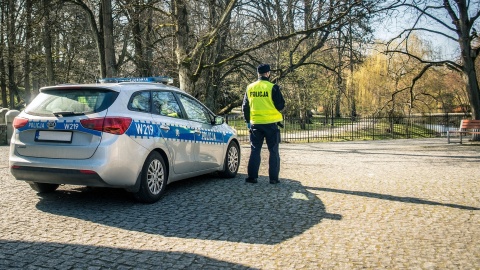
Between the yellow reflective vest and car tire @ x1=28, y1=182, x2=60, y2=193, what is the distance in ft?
11.2

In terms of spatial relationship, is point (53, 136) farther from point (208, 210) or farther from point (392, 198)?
point (392, 198)

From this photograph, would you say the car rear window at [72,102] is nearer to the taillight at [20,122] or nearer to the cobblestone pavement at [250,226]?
the taillight at [20,122]

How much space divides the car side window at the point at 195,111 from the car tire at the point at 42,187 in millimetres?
2331

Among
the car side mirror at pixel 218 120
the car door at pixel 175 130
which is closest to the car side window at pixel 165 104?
the car door at pixel 175 130

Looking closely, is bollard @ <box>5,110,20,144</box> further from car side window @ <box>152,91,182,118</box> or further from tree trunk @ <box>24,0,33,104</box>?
car side window @ <box>152,91,182,118</box>

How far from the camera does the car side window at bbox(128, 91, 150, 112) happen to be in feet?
19.2

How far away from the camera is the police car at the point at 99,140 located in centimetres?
535

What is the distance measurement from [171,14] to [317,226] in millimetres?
10833

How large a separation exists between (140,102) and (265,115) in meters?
2.31

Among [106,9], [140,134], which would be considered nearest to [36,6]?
[106,9]

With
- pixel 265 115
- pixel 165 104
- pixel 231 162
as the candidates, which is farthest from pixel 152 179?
pixel 231 162

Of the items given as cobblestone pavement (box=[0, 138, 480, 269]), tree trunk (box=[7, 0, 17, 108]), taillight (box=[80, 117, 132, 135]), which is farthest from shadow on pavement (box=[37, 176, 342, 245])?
tree trunk (box=[7, 0, 17, 108])

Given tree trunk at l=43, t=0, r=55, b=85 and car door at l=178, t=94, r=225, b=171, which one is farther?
tree trunk at l=43, t=0, r=55, b=85

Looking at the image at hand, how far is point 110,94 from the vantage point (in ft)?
18.5
